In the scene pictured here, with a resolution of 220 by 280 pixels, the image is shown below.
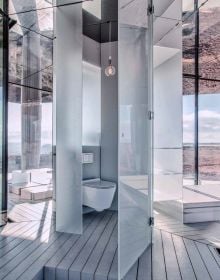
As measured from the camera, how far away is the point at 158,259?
2232 mm

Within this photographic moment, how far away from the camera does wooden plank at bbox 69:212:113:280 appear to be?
1.99 metres

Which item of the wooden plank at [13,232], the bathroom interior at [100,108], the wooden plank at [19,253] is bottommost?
the wooden plank at [13,232]

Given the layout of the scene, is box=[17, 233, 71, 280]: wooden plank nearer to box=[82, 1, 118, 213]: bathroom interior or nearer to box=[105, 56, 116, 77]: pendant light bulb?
box=[82, 1, 118, 213]: bathroom interior

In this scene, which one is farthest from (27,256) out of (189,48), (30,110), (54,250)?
(189,48)

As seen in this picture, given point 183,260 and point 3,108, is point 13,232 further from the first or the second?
point 183,260

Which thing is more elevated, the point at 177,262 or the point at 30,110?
the point at 30,110

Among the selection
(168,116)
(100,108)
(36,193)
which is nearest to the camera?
(168,116)

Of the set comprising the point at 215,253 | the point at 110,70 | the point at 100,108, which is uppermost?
the point at 110,70

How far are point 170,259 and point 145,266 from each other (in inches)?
11.0

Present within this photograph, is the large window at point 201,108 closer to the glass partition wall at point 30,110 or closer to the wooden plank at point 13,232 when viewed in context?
the glass partition wall at point 30,110

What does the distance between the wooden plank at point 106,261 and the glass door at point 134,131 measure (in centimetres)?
15

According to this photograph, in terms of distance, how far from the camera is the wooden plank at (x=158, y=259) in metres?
1.97

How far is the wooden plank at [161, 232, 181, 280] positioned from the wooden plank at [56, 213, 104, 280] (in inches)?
30.7

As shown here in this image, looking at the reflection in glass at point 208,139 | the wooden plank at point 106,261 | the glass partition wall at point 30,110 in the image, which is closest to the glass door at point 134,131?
the wooden plank at point 106,261
